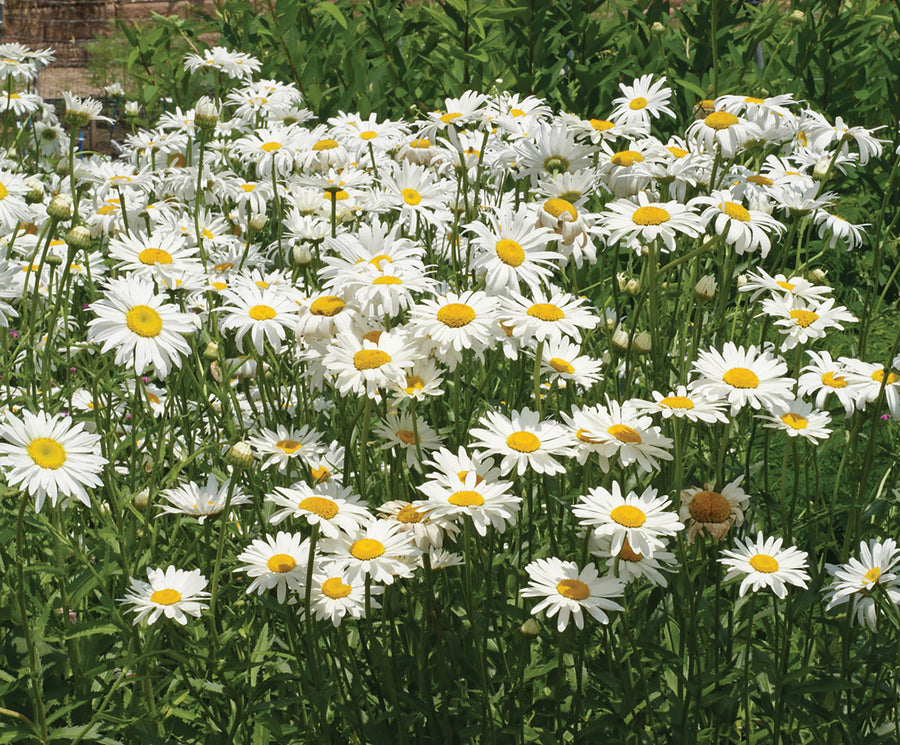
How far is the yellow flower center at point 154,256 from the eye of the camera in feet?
7.85

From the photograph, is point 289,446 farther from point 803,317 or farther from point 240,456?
point 803,317

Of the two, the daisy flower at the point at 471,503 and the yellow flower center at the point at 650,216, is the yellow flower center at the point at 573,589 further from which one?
the yellow flower center at the point at 650,216

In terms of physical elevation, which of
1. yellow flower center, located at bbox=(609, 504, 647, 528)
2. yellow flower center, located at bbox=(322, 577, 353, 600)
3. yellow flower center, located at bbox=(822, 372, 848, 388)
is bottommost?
yellow flower center, located at bbox=(322, 577, 353, 600)

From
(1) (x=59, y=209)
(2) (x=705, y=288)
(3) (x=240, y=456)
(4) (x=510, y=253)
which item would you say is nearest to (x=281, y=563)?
(3) (x=240, y=456)

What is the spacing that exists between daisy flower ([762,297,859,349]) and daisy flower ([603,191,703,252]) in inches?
12.3

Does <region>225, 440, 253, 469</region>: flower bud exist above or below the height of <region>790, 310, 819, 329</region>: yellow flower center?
below

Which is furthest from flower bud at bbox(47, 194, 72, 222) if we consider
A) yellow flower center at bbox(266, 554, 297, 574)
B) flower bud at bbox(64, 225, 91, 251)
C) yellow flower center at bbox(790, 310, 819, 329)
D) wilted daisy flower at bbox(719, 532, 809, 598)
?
yellow flower center at bbox(790, 310, 819, 329)

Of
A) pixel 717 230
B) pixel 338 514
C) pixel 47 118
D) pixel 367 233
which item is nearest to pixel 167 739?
pixel 338 514

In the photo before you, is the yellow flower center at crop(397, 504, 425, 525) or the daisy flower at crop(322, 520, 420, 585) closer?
the daisy flower at crop(322, 520, 420, 585)

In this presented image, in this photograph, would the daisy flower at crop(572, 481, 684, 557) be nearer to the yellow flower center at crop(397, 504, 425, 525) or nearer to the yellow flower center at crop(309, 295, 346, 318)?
the yellow flower center at crop(397, 504, 425, 525)

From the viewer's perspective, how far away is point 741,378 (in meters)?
1.97

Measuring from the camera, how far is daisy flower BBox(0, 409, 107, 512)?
1.73 m

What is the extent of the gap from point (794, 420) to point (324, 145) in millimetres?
1943

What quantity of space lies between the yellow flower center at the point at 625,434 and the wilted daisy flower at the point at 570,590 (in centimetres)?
25
